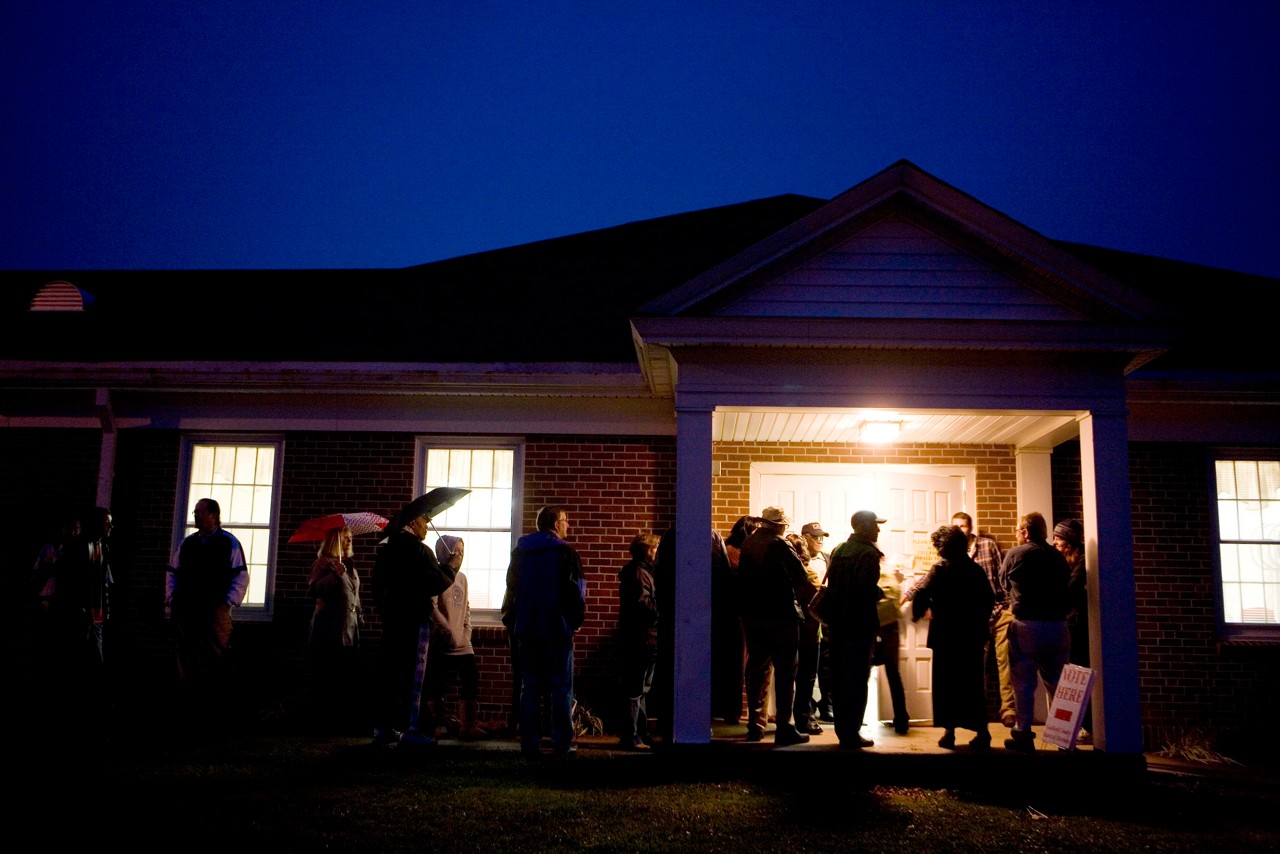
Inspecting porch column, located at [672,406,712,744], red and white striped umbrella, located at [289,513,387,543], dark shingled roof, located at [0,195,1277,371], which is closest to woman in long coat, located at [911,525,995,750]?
porch column, located at [672,406,712,744]

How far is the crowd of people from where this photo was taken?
294 inches

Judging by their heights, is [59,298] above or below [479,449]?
above

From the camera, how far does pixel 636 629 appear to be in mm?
7969

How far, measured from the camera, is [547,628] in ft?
24.3

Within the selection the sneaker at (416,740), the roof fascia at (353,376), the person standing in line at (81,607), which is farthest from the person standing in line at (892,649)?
the person standing in line at (81,607)

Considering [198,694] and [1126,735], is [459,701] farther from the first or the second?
[1126,735]

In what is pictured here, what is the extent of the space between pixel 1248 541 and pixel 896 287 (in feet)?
15.7

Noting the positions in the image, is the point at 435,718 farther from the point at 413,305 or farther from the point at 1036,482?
the point at 1036,482

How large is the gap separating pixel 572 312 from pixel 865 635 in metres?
5.62

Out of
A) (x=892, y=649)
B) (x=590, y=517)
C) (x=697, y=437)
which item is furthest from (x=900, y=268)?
(x=590, y=517)

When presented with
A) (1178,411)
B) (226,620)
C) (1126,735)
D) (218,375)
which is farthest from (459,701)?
(1178,411)

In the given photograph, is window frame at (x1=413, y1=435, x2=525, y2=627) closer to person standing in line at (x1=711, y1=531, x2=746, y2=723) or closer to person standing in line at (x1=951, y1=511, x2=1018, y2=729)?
person standing in line at (x1=711, y1=531, x2=746, y2=723)

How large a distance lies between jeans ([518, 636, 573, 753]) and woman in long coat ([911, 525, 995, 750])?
9.40ft

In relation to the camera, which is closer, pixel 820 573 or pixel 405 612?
pixel 405 612
